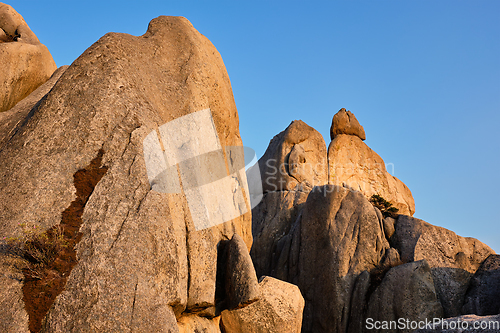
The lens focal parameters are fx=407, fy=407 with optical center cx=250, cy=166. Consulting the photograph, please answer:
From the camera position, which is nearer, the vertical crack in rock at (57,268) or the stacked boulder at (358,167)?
the vertical crack in rock at (57,268)

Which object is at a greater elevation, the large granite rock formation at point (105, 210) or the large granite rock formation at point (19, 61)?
the large granite rock formation at point (19, 61)

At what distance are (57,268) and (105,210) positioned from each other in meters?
1.53

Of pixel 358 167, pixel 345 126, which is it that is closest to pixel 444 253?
pixel 358 167

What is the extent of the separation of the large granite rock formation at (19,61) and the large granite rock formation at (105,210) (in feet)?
21.2

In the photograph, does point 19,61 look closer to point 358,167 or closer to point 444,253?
point 444,253

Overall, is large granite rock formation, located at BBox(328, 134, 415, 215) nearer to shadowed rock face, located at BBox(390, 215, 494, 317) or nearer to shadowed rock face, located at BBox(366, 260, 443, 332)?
shadowed rock face, located at BBox(390, 215, 494, 317)

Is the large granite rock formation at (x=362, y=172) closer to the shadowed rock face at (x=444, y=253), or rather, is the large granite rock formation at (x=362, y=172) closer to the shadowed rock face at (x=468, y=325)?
the shadowed rock face at (x=444, y=253)

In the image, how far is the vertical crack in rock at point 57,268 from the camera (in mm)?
7793

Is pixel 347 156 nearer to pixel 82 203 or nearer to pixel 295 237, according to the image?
pixel 295 237

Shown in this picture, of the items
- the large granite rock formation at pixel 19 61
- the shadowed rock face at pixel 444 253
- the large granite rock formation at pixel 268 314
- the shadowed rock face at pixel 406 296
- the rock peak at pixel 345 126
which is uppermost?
the rock peak at pixel 345 126

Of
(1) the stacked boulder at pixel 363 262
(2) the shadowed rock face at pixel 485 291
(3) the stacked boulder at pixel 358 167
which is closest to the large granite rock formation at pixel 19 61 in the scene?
(1) the stacked boulder at pixel 363 262

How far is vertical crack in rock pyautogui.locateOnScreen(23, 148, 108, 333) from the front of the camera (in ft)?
25.6

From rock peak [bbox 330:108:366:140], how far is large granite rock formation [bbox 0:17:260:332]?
29.0 metres

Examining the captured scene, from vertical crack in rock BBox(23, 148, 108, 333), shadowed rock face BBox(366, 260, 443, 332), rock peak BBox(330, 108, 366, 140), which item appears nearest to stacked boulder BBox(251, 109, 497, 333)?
shadowed rock face BBox(366, 260, 443, 332)
